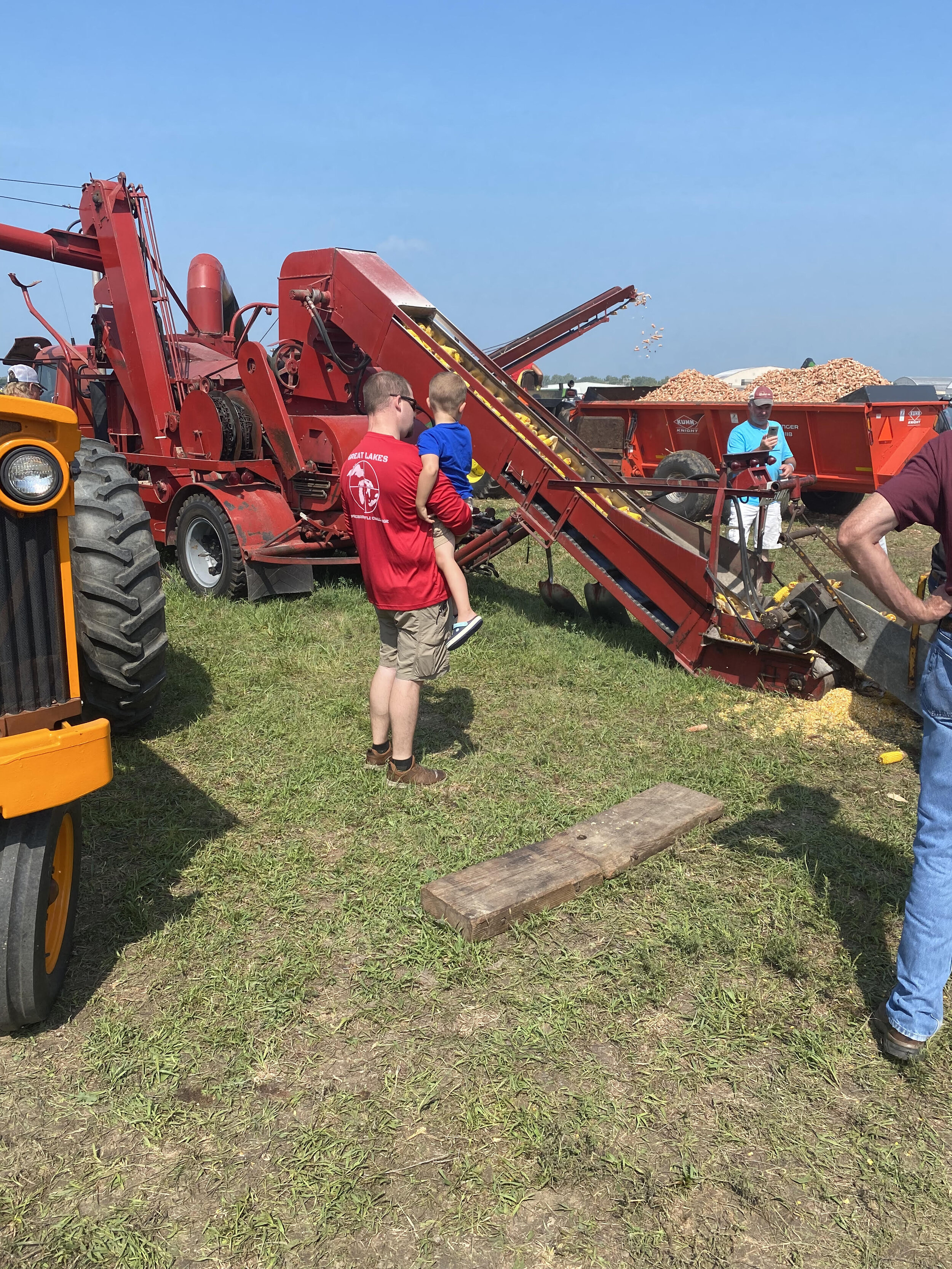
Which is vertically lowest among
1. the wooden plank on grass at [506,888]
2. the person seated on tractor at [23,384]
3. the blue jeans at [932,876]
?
the wooden plank on grass at [506,888]

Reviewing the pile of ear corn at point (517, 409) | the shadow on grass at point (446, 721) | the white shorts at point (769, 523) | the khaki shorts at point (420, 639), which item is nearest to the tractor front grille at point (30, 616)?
the khaki shorts at point (420, 639)

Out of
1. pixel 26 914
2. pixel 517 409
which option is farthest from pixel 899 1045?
pixel 517 409

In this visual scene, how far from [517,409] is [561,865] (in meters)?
4.25

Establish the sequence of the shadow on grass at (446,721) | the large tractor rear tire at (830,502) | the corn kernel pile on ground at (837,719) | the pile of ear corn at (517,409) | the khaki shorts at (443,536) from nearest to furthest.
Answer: the khaki shorts at (443,536)
the shadow on grass at (446,721)
the corn kernel pile on ground at (837,719)
the pile of ear corn at (517,409)
the large tractor rear tire at (830,502)

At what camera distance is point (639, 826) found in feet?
13.0

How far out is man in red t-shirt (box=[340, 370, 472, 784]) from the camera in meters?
4.20

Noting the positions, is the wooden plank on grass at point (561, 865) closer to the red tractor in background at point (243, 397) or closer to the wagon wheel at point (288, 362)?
the red tractor in background at point (243, 397)

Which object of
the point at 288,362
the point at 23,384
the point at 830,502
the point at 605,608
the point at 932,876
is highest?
the point at 288,362

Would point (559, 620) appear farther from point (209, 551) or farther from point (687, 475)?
point (687, 475)

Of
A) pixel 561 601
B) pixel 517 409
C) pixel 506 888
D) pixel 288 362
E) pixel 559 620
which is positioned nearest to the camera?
pixel 506 888

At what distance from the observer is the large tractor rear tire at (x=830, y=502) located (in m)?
13.6

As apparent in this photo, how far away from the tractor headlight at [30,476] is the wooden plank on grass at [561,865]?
1.91 m

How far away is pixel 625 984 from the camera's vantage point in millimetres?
3037

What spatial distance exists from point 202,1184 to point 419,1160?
20.8 inches
